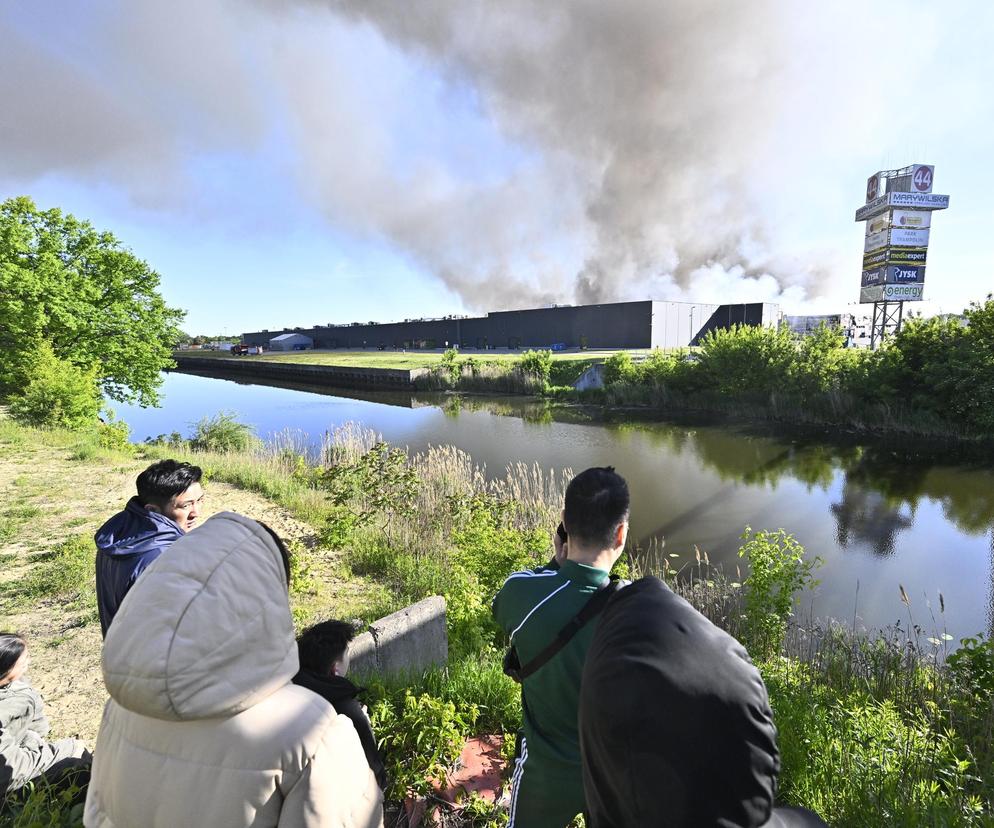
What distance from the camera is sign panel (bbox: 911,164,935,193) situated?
107 feet

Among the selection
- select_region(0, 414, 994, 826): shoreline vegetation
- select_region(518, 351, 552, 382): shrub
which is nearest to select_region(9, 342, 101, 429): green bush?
select_region(0, 414, 994, 826): shoreline vegetation

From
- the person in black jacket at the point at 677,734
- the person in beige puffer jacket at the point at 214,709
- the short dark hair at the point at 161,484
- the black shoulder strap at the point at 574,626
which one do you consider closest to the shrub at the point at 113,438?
the short dark hair at the point at 161,484

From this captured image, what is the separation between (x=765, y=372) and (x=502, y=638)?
21.0m

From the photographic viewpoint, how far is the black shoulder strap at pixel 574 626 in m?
1.72

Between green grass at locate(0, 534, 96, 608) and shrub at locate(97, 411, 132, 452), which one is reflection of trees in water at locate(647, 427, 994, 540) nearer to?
green grass at locate(0, 534, 96, 608)

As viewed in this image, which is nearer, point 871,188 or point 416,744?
point 416,744

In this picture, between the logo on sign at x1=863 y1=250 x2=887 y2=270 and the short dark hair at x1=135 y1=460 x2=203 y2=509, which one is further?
the logo on sign at x1=863 y1=250 x2=887 y2=270

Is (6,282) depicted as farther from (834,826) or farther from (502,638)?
(834,826)

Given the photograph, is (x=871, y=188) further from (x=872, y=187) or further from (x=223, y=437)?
(x=223, y=437)

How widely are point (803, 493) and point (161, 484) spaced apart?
44.5ft

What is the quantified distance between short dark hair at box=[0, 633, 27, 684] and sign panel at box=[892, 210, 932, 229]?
1660 inches

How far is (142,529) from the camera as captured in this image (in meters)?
2.64

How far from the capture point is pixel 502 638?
4480 mm

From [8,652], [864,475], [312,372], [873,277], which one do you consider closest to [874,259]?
[873,277]
